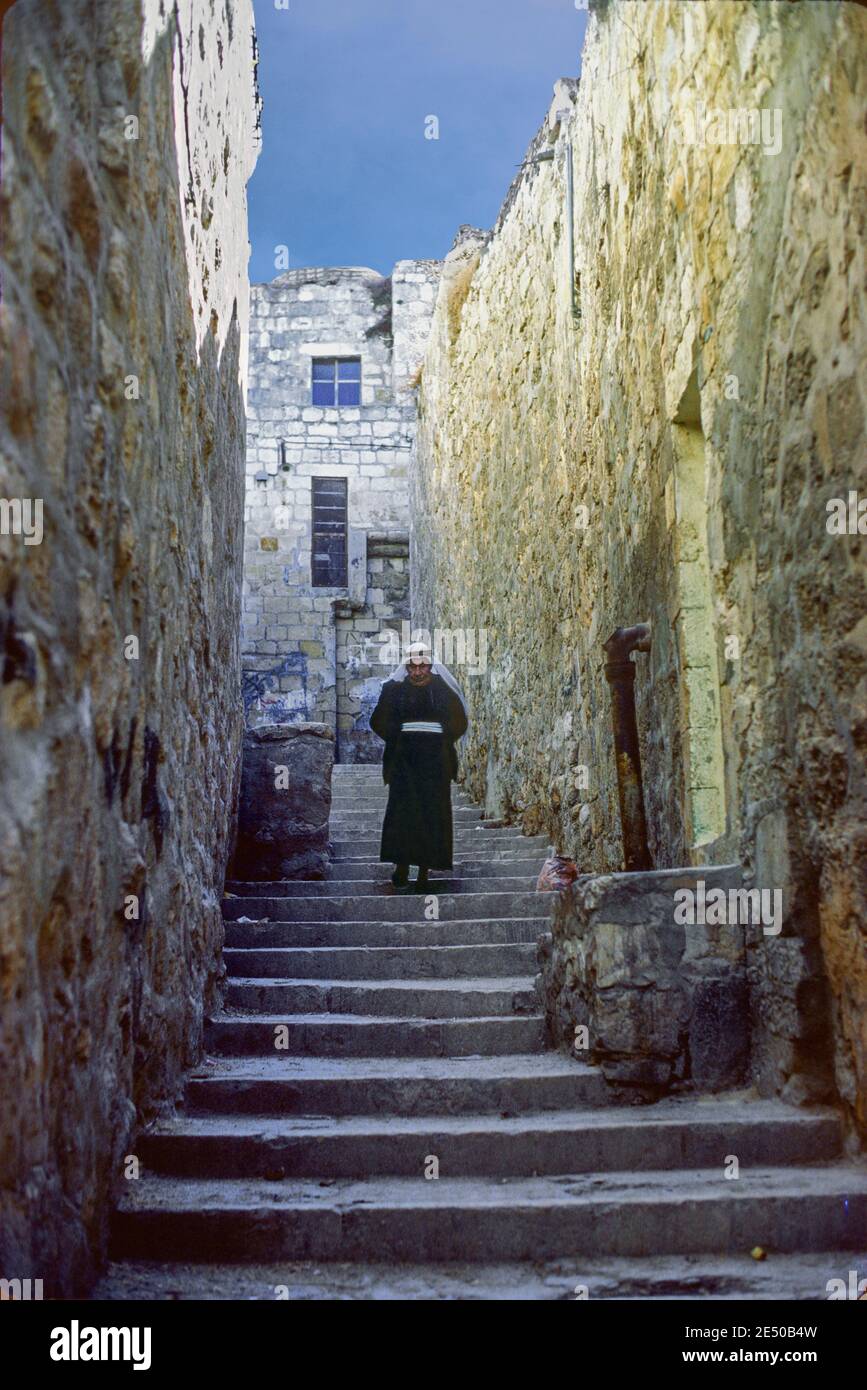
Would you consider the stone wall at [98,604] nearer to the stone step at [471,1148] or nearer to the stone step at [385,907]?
the stone step at [471,1148]

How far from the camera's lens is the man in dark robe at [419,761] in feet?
20.0

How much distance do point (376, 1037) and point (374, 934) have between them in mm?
1100

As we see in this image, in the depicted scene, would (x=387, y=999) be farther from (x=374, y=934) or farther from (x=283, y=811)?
(x=283, y=811)

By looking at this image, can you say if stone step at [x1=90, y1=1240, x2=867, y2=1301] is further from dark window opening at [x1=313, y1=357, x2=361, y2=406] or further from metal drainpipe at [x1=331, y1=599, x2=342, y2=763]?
dark window opening at [x1=313, y1=357, x2=361, y2=406]

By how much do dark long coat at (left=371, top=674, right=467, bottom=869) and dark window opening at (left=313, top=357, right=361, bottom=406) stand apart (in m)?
10.4

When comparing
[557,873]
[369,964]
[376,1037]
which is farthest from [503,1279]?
[557,873]

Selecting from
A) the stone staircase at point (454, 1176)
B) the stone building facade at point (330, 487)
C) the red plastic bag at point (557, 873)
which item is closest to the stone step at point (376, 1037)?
the stone staircase at point (454, 1176)

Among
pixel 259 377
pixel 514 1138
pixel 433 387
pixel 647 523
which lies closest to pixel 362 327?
pixel 259 377

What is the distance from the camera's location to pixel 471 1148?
3346mm

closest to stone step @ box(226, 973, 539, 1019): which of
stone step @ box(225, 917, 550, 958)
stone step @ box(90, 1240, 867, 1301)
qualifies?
stone step @ box(225, 917, 550, 958)

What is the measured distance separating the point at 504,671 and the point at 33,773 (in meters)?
6.46

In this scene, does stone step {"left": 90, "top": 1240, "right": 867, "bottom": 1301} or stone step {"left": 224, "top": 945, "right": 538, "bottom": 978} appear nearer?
stone step {"left": 90, "top": 1240, "right": 867, "bottom": 1301}

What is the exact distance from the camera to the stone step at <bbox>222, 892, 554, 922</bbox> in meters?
5.61

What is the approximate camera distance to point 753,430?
3.73 metres
